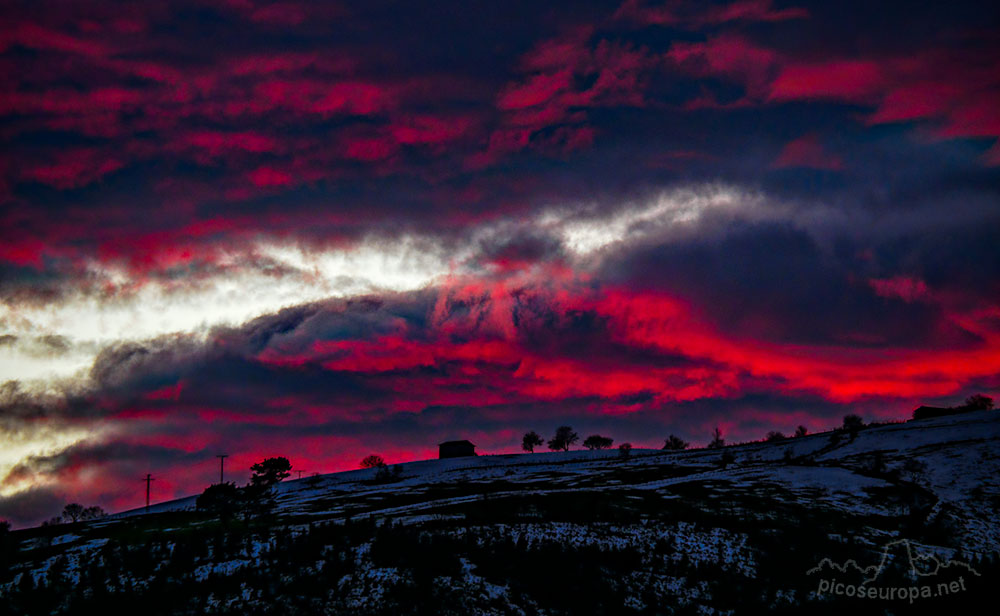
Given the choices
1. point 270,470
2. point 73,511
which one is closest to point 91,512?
point 73,511

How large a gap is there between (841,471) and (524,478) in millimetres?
45956

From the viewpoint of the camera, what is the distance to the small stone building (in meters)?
178

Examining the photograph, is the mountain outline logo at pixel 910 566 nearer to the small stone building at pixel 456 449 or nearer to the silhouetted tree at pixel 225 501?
the silhouetted tree at pixel 225 501

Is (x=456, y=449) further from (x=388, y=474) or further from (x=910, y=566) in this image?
(x=910, y=566)

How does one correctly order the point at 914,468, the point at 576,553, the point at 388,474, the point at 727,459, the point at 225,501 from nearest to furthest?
the point at 576,553
the point at 225,501
the point at 914,468
the point at 727,459
the point at 388,474

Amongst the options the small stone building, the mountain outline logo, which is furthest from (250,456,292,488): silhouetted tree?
the small stone building

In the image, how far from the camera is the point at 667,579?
1534 inches

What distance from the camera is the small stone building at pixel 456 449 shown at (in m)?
178

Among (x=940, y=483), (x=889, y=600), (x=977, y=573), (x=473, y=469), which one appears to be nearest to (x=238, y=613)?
(x=889, y=600)

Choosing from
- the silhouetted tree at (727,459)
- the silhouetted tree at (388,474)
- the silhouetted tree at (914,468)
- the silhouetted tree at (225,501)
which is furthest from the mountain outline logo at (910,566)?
the silhouetted tree at (388,474)

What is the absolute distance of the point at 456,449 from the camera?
17862cm

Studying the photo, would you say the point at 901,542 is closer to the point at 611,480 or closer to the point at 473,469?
the point at 611,480

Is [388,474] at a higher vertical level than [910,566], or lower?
higher

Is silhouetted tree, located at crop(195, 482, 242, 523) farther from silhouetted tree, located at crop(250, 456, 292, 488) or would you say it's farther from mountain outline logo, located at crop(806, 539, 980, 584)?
mountain outline logo, located at crop(806, 539, 980, 584)
